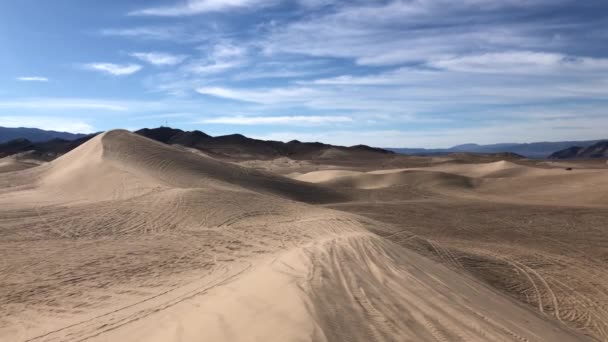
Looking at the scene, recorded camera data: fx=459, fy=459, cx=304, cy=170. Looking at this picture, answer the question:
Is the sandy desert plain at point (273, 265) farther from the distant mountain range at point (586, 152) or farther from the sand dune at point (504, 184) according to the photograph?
the distant mountain range at point (586, 152)

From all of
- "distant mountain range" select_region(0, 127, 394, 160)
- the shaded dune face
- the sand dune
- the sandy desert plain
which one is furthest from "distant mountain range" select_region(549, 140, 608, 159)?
the shaded dune face

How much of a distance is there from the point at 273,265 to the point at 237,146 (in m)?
85.5

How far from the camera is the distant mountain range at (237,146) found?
270 feet

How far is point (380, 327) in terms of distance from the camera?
15.4ft

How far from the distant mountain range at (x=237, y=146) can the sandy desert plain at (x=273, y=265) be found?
2476 inches

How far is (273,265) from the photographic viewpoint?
693 cm

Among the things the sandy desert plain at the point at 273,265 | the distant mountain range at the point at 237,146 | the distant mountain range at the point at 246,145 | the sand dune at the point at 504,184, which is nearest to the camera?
the sandy desert plain at the point at 273,265

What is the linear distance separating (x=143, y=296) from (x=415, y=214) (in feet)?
45.4

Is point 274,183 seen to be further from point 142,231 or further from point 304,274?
point 304,274

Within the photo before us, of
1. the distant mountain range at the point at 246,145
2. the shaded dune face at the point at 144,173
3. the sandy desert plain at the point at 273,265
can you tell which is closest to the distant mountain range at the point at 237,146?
the distant mountain range at the point at 246,145

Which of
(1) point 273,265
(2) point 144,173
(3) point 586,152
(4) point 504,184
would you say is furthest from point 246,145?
(3) point 586,152

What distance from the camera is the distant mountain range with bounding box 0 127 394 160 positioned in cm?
8244

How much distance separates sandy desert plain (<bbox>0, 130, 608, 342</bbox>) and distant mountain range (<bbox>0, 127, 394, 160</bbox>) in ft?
206

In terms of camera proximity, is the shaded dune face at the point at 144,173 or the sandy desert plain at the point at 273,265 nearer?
the sandy desert plain at the point at 273,265
